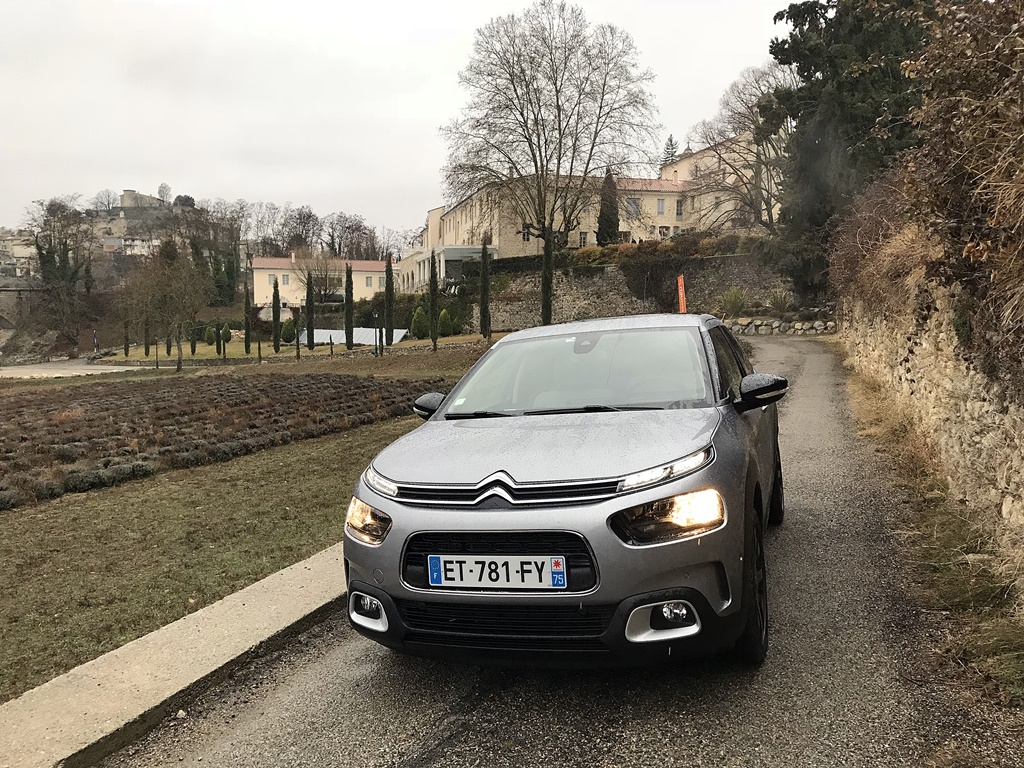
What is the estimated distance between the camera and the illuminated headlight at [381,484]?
120 inches

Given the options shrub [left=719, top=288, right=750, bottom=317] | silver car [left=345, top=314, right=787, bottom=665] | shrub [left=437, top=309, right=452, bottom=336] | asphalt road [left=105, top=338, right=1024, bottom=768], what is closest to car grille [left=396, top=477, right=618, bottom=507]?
silver car [left=345, top=314, right=787, bottom=665]

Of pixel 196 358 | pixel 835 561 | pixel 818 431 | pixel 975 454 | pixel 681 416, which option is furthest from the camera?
pixel 196 358

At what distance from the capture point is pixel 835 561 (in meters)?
4.81

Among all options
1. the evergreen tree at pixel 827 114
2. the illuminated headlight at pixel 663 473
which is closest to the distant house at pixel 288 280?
the evergreen tree at pixel 827 114

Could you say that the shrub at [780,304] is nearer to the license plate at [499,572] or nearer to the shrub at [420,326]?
the shrub at [420,326]

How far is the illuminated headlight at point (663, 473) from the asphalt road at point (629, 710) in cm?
97

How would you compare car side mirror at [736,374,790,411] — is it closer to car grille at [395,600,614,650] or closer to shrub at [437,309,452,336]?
car grille at [395,600,614,650]

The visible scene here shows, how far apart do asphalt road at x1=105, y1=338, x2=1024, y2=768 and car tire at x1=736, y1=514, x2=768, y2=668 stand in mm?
98

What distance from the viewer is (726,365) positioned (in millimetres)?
4359

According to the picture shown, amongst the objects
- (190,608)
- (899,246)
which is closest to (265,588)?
(190,608)

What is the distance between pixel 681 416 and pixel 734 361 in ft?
5.41

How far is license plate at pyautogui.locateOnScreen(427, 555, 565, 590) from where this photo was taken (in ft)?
8.86

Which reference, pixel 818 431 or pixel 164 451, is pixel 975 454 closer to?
pixel 818 431

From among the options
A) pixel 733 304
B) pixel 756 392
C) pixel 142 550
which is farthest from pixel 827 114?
pixel 142 550
